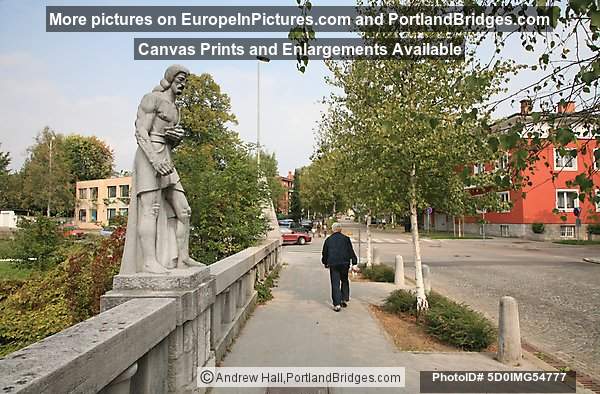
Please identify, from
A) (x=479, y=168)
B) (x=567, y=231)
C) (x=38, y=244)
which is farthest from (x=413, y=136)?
(x=567, y=231)

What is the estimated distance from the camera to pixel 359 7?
9289 millimetres

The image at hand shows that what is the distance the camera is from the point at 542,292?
1302 centimetres

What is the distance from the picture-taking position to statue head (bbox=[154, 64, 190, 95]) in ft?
15.1

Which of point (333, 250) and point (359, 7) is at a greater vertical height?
point (359, 7)

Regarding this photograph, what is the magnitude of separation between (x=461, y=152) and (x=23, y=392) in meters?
7.99

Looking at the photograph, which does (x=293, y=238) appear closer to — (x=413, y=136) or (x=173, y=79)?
(x=413, y=136)

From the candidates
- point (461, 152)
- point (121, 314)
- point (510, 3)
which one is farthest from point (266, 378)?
point (461, 152)

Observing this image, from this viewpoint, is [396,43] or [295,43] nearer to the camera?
[295,43]

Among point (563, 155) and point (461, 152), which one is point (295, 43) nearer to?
point (563, 155)

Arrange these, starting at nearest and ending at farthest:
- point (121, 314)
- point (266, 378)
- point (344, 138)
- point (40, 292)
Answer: point (121, 314)
point (266, 378)
point (40, 292)
point (344, 138)

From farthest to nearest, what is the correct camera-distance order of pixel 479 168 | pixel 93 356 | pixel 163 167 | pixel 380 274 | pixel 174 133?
pixel 380 274
pixel 479 168
pixel 174 133
pixel 163 167
pixel 93 356

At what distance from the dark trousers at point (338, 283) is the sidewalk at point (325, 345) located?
0.28 m

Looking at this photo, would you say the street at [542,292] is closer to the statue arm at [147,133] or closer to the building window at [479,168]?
the building window at [479,168]

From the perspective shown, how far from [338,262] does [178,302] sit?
6.23 metres
